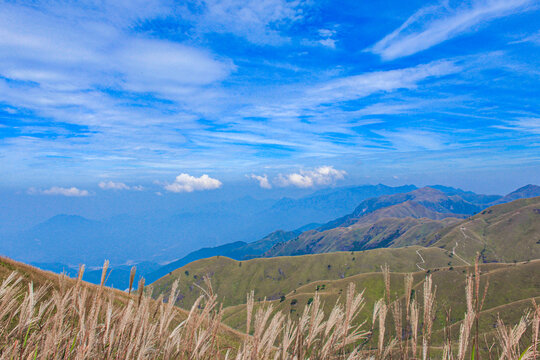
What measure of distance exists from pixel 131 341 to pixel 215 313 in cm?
111

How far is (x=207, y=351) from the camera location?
172 inches

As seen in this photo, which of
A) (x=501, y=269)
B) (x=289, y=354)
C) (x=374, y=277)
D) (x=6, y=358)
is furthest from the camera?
(x=374, y=277)

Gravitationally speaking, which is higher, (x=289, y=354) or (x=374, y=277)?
(x=289, y=354)

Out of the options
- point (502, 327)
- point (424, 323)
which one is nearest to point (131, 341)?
point (424, 323)

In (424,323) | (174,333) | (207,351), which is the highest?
(424,323)

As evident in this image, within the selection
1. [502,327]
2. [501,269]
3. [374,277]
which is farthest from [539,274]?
[502,327]

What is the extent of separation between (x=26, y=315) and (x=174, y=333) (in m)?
2.39

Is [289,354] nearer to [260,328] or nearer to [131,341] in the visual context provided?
[260,328]

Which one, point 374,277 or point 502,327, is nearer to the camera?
point 502,327

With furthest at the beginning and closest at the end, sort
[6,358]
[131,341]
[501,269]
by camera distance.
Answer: [501,269] < [6,358] < [131,341]

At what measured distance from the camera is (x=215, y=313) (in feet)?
13.6

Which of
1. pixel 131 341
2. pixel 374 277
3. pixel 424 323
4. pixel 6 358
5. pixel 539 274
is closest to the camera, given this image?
pixel 424 323

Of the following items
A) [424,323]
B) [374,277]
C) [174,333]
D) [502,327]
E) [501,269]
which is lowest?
[374,277]

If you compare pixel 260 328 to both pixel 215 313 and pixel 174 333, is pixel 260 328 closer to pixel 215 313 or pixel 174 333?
pixel 215 313
